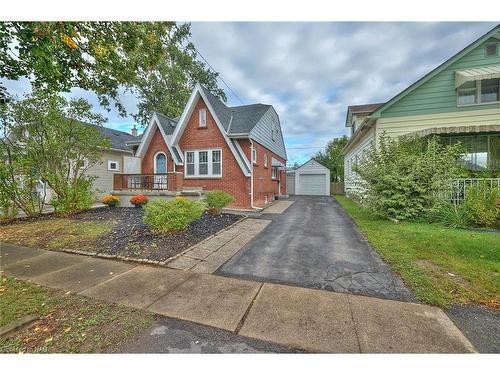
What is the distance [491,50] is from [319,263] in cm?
1281

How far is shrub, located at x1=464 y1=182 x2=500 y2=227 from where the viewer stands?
6.88 m

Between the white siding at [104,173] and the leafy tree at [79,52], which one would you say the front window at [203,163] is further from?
the white siding at [104,173]

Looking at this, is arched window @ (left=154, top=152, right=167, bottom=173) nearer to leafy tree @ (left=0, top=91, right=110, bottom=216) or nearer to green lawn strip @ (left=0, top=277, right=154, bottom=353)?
leafy tree @ (left=0, top=91, right=110, bottom=216)

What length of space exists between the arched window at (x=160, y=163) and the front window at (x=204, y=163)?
5.60ft

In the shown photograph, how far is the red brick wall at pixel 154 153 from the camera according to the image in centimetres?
1358

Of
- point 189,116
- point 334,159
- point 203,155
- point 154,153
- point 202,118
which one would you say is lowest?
point 203,155

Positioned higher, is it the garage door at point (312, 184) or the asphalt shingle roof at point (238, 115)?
the asphalt shingle roof at point (238, 115)

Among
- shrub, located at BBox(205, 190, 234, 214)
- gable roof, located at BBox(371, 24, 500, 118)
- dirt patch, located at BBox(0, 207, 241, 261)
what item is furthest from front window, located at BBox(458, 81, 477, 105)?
dirt patch, located at BBox(0, 207, 241, 261)

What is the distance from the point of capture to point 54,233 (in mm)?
7113

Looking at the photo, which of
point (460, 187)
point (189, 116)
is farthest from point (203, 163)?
point (460, 187)

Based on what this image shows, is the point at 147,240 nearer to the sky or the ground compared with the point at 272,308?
nearer to the sky

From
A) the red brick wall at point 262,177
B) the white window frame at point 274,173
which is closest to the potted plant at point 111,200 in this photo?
the red brick wall at point 262,177

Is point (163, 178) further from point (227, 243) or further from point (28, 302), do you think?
point (28, 302)

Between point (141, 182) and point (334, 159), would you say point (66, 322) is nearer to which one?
point (141, 182)
